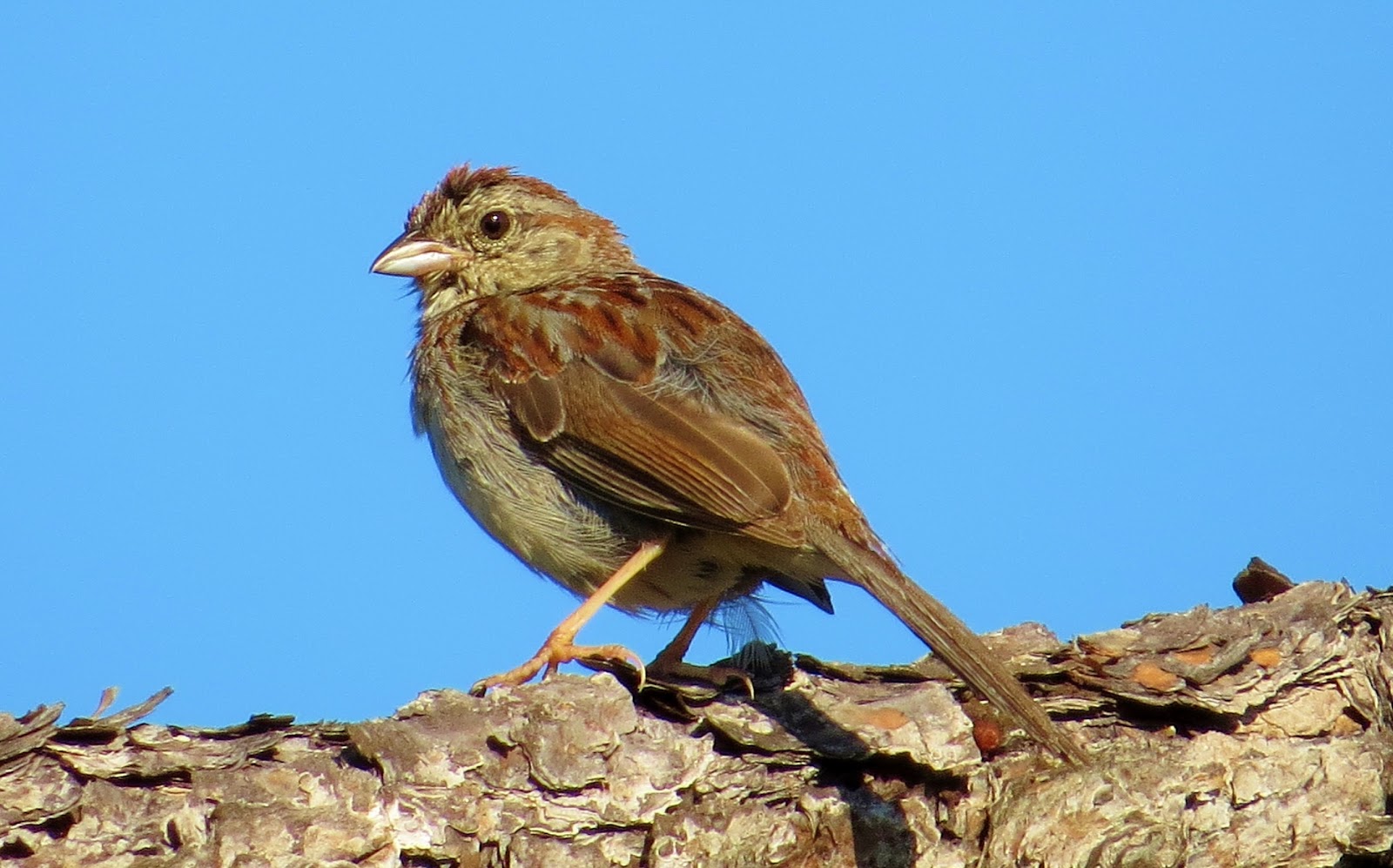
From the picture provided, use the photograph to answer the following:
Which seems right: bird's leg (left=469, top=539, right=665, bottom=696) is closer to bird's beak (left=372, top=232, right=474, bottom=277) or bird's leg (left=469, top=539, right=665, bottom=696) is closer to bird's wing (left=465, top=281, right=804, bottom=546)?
bird's wing (left=465, top=281, right=804, bottom=546)

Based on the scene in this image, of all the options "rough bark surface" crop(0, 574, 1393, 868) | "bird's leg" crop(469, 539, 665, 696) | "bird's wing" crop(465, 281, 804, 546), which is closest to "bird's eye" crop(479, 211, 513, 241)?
"bird's wing" crop(465, 281, 804, 546)

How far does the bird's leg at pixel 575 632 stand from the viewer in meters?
4.47

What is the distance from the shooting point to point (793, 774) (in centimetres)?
354

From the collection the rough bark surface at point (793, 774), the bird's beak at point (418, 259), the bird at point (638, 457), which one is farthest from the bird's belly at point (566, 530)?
the bird's beak at point (418, 259)

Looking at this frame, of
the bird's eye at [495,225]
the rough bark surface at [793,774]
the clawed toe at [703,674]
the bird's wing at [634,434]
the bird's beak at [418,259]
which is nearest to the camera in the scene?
the rough bark surface at [793,774]

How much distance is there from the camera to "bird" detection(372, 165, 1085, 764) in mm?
4367

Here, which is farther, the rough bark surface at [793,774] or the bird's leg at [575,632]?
the bird's leg at [575,632]

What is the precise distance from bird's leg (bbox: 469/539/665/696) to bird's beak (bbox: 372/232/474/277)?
1560mm

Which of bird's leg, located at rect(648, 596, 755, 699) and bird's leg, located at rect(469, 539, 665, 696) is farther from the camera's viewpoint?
bird's leg, located at rect(469, 539, 665, 696)

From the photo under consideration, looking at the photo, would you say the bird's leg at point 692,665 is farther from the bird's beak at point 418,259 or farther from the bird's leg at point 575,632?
the bird's beak at point 418,259

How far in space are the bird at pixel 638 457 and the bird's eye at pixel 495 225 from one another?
44cm

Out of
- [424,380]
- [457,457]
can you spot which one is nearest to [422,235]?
[424,380]

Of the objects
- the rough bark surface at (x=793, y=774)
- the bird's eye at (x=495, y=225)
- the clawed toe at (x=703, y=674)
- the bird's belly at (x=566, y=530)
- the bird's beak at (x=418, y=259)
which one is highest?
the bird's eye at (x=495, y=225)

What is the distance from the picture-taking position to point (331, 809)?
3119 millimetres
